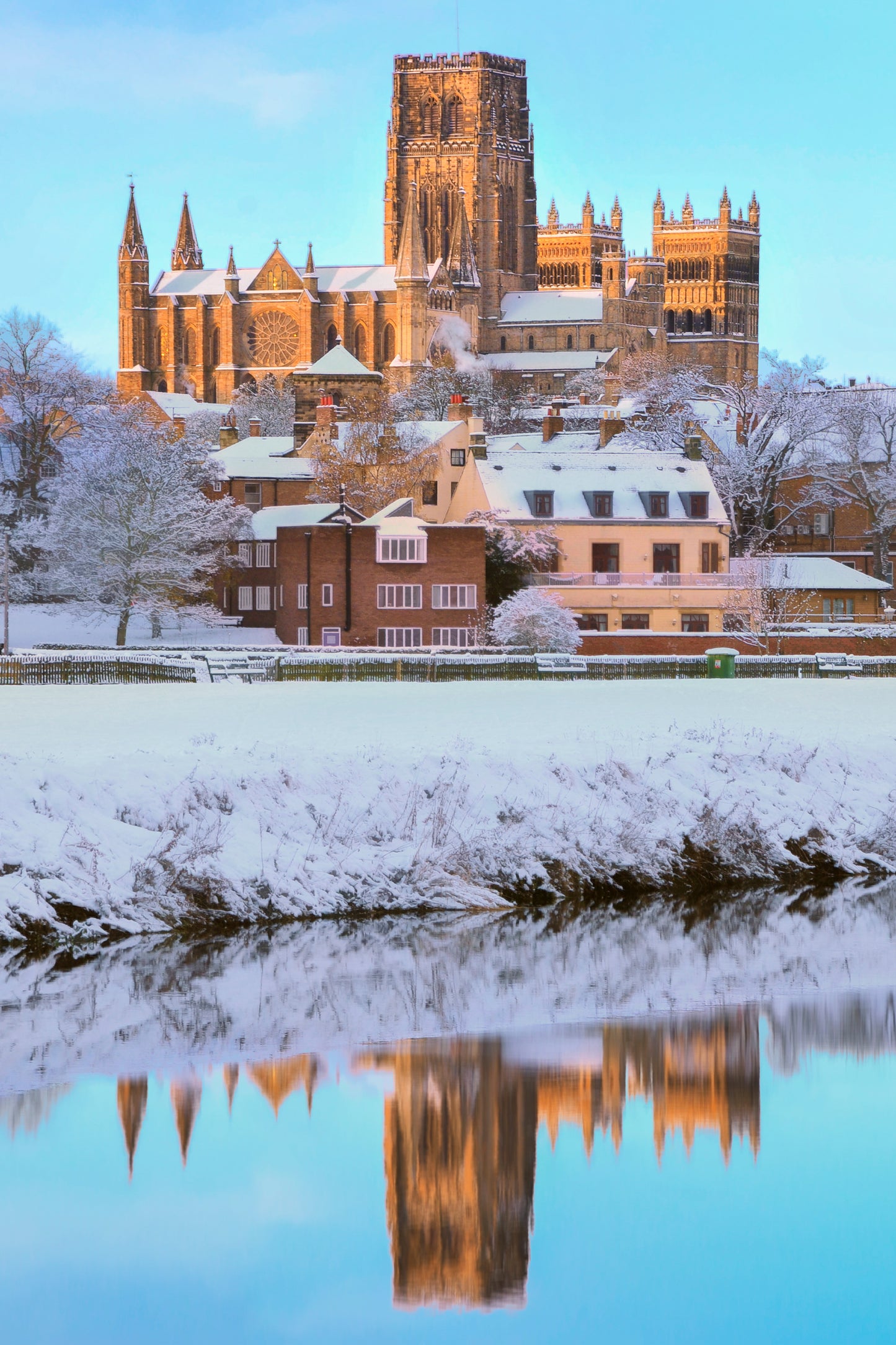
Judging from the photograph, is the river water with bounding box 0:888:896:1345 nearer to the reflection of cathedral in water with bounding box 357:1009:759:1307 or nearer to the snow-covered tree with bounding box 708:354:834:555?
the reflection of cathedral in water with bounding box 357:1009:759:1307

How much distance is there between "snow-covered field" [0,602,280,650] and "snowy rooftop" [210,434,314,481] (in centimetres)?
813

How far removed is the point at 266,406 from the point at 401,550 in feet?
249

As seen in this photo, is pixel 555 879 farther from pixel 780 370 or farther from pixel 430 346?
pixel 430 346

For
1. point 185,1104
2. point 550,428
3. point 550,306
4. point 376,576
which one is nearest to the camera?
point 185,1104

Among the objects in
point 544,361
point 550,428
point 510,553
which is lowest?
point 510,553

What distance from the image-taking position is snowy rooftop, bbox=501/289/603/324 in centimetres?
17612

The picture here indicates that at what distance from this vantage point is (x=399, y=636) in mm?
59031

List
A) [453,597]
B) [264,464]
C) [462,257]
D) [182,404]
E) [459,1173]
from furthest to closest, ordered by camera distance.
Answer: [462,257]
[182,404]
[264,464]
[453,597]
[459,1173]

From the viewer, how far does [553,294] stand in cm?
17900

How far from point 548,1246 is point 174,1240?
2.28m

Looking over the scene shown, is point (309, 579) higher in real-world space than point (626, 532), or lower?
lower

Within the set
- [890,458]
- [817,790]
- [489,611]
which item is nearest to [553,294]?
[890,458]

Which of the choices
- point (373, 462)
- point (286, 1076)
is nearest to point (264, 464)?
point (373, 462)

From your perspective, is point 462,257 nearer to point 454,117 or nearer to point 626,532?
point 454,117
